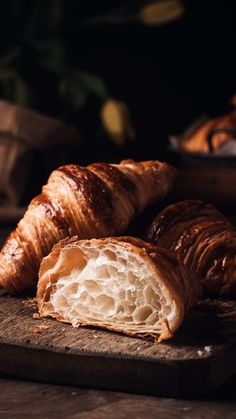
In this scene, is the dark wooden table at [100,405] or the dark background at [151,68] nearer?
the dark wooden table at [100,405]

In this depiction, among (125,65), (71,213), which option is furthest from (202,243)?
(125,65)

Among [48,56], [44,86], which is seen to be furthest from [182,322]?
[44,86]

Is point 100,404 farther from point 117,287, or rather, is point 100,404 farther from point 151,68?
point 151,68

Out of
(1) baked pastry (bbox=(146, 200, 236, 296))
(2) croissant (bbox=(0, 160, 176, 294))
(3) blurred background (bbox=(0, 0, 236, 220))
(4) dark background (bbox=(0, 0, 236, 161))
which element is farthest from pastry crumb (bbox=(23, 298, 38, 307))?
(4) dark background (bbox=(0, 0, 236, 161))

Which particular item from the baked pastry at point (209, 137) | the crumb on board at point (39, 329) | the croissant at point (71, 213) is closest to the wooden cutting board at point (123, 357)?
the crumb on board at point (39, 329)

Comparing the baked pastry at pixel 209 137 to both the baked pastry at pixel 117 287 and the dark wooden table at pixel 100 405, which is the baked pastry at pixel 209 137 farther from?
the dark wooden table at pixel 100 405

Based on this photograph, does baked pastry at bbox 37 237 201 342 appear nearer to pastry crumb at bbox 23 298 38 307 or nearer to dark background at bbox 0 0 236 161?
pastry crumb at bbox 23 298 38 307

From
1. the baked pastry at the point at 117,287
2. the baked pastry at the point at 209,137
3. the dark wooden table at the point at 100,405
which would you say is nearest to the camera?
the dark wooden table at the point at 100,405
